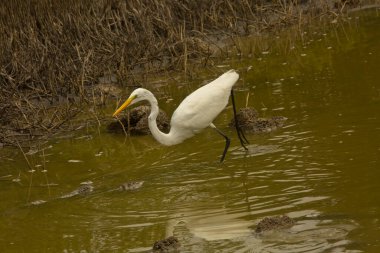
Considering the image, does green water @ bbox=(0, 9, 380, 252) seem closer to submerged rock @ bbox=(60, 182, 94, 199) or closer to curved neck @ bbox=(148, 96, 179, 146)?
submerged rock @ bbox=(60, 182, 94, 199)

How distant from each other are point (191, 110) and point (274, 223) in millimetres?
2650

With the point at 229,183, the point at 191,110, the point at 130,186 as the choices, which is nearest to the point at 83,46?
the point at 191,110

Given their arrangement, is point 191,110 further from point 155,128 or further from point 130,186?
point 130,186

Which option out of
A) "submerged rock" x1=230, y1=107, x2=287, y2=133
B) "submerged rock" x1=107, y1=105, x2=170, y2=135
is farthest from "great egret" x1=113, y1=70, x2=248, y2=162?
"submerged rock" x1=107, y1=105, x2=170, y2=135

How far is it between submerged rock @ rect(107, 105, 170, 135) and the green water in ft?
0.59

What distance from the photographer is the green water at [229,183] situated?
21.2 ft

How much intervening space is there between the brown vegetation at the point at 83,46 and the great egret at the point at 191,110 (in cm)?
197

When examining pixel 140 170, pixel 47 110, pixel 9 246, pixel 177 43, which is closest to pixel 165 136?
pixel 140 170

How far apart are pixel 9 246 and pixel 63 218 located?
0.64 meters

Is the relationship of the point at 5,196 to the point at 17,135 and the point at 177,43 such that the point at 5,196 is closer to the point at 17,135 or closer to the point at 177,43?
the point at 17,135

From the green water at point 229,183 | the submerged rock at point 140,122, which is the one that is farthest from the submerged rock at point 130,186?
the submerged rock at point 140,122

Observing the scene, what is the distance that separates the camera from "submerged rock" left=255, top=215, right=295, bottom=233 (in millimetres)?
6224

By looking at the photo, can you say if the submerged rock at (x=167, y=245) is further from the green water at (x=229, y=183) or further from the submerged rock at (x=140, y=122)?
the submerged rock at (x=140, y=122)

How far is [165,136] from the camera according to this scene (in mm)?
8805
